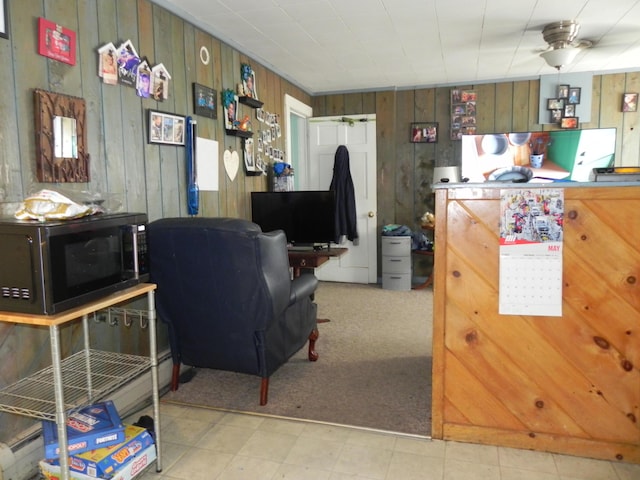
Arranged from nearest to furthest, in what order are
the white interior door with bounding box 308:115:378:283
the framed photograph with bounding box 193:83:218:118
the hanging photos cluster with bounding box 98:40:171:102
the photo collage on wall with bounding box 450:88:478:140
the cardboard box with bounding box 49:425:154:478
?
1. the cardboard box with bounding box 49:425:154:478
2. the hanging photos cluster with bounding box 98:40:171:102
3. the framed photograph with bounding box 193:83:218:118
4. the photo collage on wall with bounding box 450:88:478:140
5. the white interior door with bounding box 308:115:378:283

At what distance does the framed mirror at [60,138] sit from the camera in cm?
206

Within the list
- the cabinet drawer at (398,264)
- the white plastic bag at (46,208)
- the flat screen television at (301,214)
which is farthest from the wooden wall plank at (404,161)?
the white plastic bag at (46,208)

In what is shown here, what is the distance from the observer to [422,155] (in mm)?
5559

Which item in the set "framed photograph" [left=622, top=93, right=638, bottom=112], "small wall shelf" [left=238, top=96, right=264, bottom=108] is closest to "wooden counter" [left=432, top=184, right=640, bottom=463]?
"small wall shelf" [left=238, top=96, right=264, bottom=108]

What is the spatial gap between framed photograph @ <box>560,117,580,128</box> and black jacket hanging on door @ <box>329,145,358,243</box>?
236 centimetres

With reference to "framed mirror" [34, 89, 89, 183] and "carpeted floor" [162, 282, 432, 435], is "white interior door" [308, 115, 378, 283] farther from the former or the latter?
"framed mirror" [34, 89, 89, 183]

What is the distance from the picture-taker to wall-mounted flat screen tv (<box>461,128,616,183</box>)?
16.1ft

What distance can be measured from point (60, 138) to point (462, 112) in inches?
172

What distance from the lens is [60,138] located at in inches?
84.6

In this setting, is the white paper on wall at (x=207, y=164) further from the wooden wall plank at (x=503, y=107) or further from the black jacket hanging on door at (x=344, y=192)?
the wooden wall plank at (x=503, y=107)

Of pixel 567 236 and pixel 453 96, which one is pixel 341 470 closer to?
pixel 567 236

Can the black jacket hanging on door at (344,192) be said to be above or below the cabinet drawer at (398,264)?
above

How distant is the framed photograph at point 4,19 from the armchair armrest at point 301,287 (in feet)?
5.74

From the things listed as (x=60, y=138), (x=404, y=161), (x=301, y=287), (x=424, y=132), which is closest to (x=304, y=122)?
(x=404, y=161)
